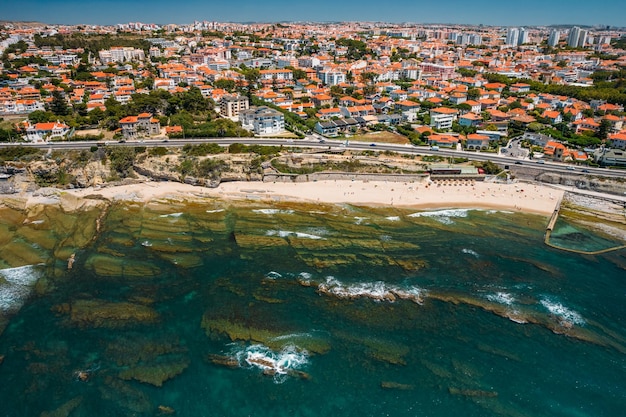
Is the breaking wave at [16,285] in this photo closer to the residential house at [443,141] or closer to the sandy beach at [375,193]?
the sandy beach at [375,193]

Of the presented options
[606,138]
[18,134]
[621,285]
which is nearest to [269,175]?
[621,285]

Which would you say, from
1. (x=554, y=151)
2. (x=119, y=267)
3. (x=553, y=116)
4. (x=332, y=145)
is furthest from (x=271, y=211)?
(x=553, y=116)

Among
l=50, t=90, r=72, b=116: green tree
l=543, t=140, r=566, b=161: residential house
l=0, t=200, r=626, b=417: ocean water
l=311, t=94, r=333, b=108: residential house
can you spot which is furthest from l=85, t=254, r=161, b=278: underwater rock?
l=311, t=94, r=333, b=108: residential house

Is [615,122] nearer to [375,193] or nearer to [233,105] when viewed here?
[375,193]

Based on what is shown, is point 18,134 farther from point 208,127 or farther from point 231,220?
point 231,220

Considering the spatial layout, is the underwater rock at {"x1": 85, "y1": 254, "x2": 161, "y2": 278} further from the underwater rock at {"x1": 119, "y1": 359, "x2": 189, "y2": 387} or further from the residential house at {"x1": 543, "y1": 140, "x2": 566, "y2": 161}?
the residential house at {"x1": 543, "y1": 140, "x2": 566, "y2": 161}

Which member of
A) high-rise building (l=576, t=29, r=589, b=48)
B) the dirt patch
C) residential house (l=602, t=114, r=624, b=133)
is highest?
high-rise building (l=576, t=29, r=589, b=48)
